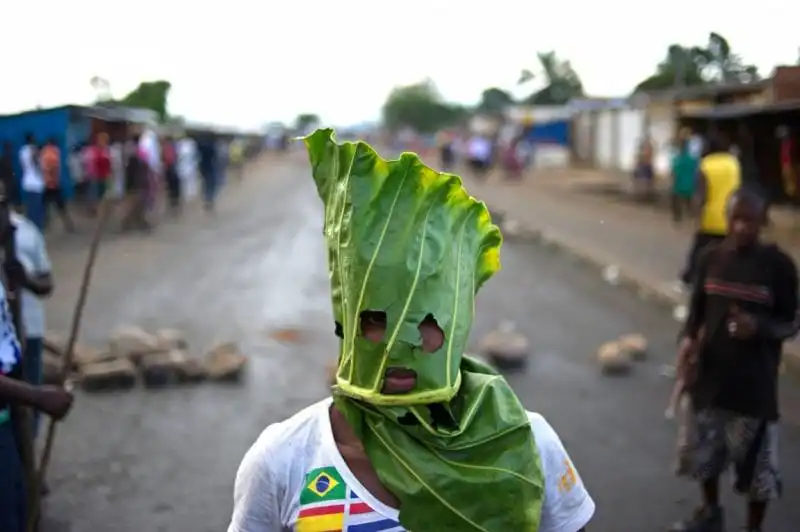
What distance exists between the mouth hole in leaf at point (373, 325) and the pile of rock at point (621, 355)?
6.93m

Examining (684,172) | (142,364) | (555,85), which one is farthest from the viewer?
(555,85)

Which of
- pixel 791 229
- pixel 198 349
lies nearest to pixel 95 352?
pixel 198 349

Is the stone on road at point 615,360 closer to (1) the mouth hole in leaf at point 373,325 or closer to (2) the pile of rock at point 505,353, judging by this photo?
(2) the pile of rock at point 505,353

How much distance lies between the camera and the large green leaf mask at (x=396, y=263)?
1946mm

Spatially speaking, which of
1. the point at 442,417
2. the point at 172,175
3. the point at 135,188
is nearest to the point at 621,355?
the point at 442,417

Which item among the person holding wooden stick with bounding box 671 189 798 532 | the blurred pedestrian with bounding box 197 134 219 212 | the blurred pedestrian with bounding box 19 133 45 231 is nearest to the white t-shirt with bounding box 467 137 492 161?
the blurred pedestrian with bounding box 197 134 219 212

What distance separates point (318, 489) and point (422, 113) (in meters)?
123

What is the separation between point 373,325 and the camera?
1.98 m

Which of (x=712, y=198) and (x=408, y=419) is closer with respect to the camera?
(x=408, y=419)

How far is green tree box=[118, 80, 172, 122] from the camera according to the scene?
4695 mm

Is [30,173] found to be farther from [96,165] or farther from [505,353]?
[505,353]

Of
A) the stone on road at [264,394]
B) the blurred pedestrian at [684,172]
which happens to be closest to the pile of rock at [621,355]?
the stone on road at [264,394]

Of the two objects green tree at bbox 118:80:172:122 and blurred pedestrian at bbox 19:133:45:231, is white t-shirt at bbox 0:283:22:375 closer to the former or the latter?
green tree at bbox 118:80:172:122

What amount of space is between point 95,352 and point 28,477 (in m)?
5.12
